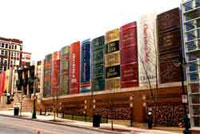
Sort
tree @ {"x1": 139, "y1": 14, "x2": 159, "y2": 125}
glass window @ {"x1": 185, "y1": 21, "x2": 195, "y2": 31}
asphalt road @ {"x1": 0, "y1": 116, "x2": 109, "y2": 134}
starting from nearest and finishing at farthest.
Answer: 1. asphalt road @ {"x1": 0, "y1": 116, "x2": 109, "y2": 134}
2. glass window @ {"x1": 185, "y1": 21, "x2": 195, "y2": 31}
3. tree @ {"x1": 139, "y1": 14, "x2": 159, "y2": 125}

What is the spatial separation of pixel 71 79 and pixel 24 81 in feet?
76.6

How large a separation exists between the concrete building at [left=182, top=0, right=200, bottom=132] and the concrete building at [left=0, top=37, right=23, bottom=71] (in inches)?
4664

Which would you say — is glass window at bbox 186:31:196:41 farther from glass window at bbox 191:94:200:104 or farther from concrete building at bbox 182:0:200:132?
glass window at bbox 191:94:200:104

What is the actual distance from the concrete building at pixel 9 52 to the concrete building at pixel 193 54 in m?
118

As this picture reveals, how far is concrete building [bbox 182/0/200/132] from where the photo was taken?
87.5ft

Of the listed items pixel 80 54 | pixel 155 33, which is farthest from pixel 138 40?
pixel 80 54

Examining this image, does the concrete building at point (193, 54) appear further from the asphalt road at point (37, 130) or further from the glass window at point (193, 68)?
the asphalt road at point (37, 130)

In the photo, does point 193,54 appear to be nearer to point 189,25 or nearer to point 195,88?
point 189,25

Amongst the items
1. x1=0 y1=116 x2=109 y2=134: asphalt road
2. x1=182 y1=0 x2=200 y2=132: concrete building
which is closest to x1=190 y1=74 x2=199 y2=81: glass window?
x1=182 y1=0 x2=200 y2=132: concrete building

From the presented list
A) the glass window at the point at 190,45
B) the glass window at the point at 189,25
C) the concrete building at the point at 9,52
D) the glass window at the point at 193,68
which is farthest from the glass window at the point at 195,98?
the concrete building at the point at 9,52

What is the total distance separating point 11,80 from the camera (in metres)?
77.8

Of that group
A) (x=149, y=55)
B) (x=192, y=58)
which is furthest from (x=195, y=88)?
(x=149, y=55)

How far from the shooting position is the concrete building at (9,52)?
13750 cm

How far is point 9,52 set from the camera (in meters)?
141
